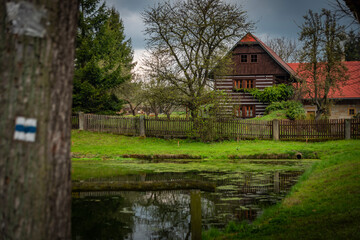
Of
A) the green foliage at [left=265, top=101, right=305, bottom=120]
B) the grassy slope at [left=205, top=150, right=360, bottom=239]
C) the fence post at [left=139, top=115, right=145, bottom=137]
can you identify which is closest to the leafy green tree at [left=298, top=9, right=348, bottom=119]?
the green foliage at [left=265, top=101, right=305, bottom=120]

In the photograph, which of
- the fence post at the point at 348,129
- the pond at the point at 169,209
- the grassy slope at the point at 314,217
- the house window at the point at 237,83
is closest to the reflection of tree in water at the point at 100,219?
the pond at the point at 169,209

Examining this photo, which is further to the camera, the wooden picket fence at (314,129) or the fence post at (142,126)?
the fence post at (142,126)

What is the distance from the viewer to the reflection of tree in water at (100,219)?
5426 millimetres

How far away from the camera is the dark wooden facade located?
118 feet

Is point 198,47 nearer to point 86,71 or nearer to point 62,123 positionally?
point 86,71

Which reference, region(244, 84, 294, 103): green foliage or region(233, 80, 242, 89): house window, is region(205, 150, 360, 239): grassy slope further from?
region(233, 80, 242, 89): house window

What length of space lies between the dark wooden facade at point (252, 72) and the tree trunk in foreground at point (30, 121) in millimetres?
34025

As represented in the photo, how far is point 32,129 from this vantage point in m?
2.34

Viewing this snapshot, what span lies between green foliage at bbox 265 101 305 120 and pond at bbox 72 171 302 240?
868 inches

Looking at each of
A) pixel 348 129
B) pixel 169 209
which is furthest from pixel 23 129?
pixel 348 129

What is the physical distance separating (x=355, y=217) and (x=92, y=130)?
24376 mm

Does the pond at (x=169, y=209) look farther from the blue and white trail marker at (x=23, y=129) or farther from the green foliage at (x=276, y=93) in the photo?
the green foliage at (x=276, y=93)

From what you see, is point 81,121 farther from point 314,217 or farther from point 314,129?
point 314,217


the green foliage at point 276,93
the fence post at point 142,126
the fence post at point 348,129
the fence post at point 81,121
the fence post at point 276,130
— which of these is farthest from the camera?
the green foliage at point 276,93
